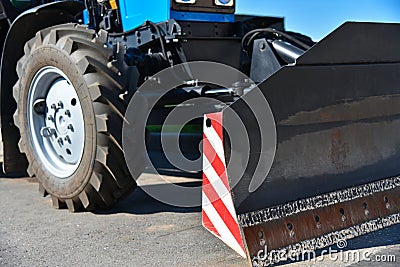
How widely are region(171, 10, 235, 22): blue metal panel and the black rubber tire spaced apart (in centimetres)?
81

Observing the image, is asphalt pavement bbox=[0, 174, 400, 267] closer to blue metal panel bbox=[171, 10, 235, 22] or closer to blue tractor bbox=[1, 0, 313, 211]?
blue tractor bbox=[1, 0, 313, 211]

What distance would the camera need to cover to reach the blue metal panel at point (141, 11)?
4.19 m

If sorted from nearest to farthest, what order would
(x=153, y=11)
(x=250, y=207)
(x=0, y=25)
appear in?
1. (x=250, y=207)
2. (x=153, y=11)
3. (x=0, y=25)

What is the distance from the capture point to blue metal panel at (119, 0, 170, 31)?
165 inches

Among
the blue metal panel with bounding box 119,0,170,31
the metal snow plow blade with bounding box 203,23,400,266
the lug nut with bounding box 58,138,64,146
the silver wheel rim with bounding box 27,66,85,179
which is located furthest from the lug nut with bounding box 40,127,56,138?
the metal snow plow blade with bounding box 203,23,400,266

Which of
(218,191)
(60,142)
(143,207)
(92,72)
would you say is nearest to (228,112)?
(218,191)

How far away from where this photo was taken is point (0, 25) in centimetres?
555

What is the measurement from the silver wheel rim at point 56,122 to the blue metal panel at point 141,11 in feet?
2.77

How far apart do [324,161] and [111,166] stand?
1.28 metres

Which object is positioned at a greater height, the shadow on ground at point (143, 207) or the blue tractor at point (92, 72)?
the blue tractor at point (92, 72)

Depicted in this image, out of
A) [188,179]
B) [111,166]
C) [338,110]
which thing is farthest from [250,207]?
[188,179]

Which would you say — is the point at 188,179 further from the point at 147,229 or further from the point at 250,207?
the point at 250,207

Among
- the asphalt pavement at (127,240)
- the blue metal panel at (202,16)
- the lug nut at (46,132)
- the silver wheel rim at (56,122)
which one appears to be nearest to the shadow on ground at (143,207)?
the asphalt pavement at (127,240)

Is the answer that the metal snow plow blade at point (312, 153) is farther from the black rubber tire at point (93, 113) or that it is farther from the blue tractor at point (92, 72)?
the black rubber tire at point (93, 113)
